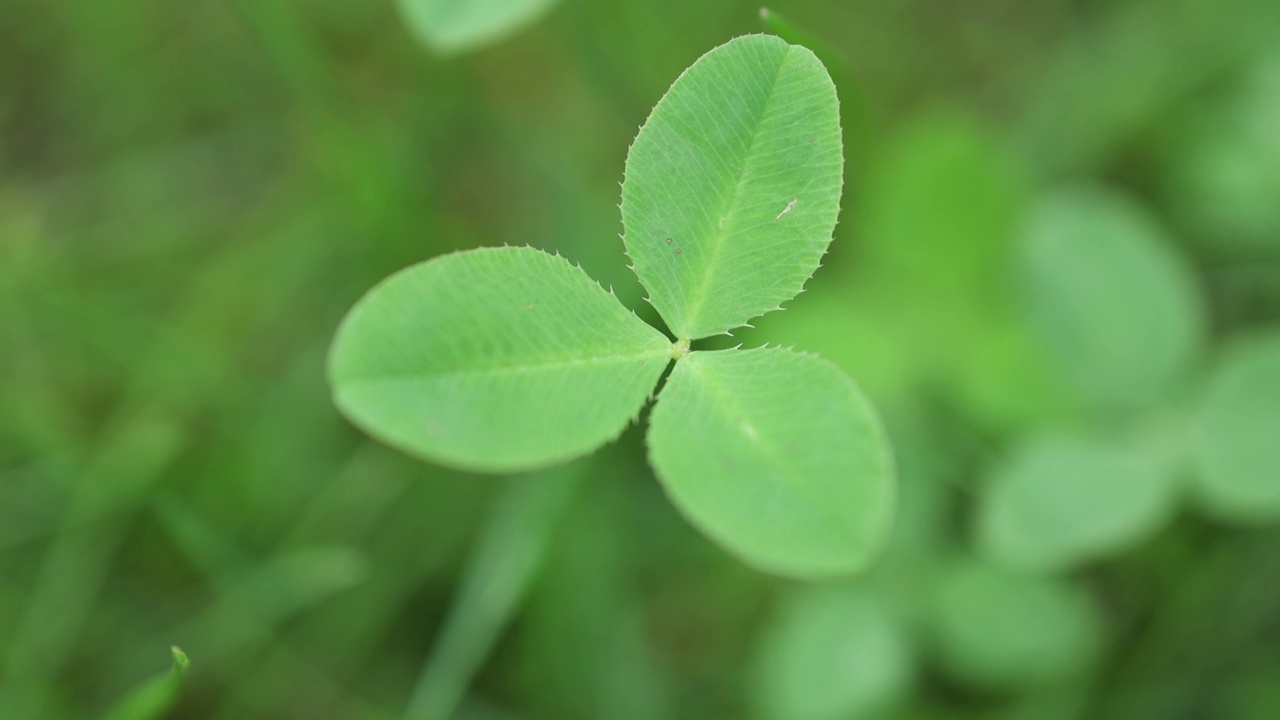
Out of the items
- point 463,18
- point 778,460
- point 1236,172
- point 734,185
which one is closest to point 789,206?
point 734,185

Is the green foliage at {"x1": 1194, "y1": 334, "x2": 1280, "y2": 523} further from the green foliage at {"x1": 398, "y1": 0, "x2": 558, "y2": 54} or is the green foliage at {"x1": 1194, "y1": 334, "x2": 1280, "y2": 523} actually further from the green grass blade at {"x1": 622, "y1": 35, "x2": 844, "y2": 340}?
the green foliage at {"x1": 398, "y1": 0, "x2": 558, "y2": 54}

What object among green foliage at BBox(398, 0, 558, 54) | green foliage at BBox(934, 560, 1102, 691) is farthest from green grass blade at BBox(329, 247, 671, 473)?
green foliage at BBox(934, 560, 1102, 691)

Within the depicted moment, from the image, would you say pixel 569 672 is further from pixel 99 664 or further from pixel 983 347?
pixel 983 347

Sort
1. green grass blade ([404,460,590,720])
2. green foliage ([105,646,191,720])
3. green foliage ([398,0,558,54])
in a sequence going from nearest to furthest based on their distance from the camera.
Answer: green foliage ([105,646,191,720])
green foliage ([398,0,558,54])
green grass blade ([404,460,590,720])

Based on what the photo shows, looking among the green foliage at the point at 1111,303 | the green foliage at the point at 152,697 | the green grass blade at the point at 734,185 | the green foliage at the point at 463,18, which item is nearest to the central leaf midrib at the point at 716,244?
the green grass blade at the point at 734,185

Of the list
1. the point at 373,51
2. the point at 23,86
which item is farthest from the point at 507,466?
the point at 23,86

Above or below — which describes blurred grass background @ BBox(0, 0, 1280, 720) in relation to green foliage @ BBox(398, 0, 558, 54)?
below

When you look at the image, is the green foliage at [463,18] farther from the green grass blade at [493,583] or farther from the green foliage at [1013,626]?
the green foliage at [1013,626]

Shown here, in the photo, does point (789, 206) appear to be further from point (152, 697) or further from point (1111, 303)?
point (1111, 303)
